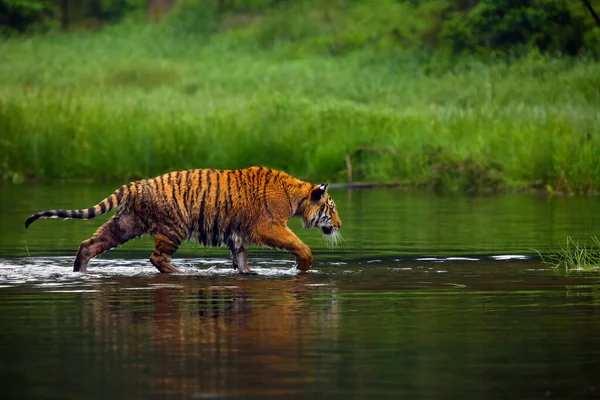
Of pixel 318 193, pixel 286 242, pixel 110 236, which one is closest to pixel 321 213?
pixel 318 193

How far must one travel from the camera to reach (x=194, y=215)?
14.5 m

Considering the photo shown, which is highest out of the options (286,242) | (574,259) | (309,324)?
(286,242)

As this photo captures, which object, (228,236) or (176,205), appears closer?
(176,205)

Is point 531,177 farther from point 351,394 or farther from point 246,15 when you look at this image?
point 246,15

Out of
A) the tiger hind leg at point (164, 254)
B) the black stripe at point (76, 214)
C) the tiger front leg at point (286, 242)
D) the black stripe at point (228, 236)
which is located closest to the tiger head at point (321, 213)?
the tiger front leg at point (286, 242)

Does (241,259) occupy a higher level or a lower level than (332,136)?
lower

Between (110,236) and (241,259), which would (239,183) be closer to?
(241,259)

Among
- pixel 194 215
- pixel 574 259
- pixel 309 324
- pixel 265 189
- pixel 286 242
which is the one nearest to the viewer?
pixel 309 324

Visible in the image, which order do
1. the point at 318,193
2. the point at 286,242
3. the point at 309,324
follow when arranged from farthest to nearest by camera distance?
1. the point at 318,193
2. the point at 286,242
3. the point at 309,324

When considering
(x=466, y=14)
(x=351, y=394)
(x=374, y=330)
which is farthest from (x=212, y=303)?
→ (x=466, y=14)

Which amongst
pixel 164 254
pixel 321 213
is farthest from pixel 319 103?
pixel 164 254

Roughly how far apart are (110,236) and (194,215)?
0.81 metres

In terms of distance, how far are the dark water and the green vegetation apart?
10213 millimetres

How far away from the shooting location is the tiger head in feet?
49.1
